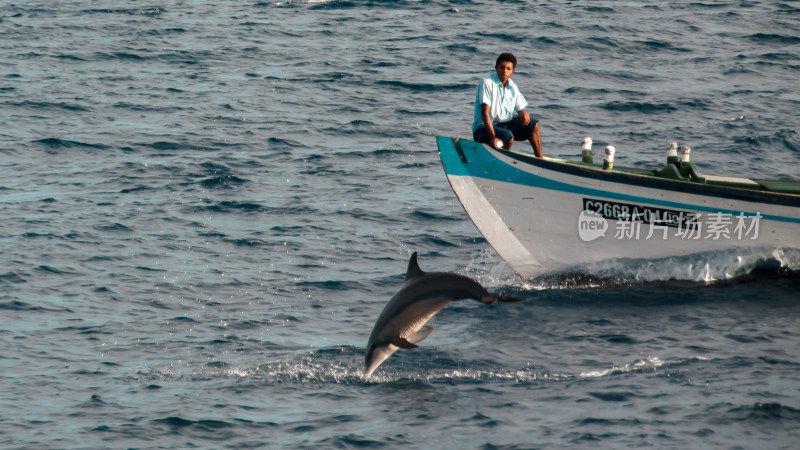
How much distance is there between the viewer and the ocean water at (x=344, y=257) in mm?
11156

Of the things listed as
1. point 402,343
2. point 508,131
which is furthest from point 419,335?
point 508,131

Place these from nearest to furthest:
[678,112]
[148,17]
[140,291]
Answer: [140,291] → [678,112] → [148,17]

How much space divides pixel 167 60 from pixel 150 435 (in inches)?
868

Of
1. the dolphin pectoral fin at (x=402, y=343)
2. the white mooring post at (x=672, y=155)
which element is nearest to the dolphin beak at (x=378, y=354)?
the dolphin pectoral fin at (x=402, y=343)

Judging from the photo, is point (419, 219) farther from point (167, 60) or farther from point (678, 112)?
point (167, 60)

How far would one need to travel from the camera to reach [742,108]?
25953 millimetres

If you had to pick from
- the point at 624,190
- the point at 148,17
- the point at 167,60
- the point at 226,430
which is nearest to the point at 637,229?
the point at 624,190

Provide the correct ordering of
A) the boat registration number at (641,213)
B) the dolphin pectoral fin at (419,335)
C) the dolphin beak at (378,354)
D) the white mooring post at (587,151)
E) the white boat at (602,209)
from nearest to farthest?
1. the dolphin pectoral fin at (419,335)
2. the dolphin beak at (378,354)
3. the white boat at (602,209)
4. the boat registration number at (641,213)
5. the white mooring post at (587,151)

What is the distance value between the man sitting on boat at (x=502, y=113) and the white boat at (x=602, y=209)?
0.36 meters

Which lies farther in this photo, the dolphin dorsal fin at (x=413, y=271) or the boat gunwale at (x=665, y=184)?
A: the boat gunwale at (x=665, y=184)

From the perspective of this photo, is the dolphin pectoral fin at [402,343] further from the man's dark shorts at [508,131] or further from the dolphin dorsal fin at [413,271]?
the man's dark shorts at [508,131]

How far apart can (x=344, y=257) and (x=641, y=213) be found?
4646 mm

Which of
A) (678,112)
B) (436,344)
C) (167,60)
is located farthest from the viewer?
(167,60)

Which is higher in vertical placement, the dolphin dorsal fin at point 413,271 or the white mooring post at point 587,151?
the white mooring post at point 587,151
